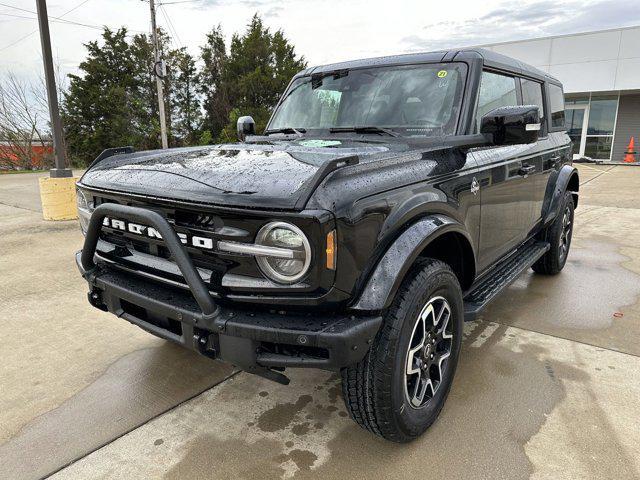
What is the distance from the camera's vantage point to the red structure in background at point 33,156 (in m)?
23.3

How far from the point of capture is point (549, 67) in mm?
19359

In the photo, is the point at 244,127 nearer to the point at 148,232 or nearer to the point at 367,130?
the point at 367,130

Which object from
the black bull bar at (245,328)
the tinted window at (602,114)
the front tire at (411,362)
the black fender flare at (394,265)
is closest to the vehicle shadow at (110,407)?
the black bull bar at (245,328)

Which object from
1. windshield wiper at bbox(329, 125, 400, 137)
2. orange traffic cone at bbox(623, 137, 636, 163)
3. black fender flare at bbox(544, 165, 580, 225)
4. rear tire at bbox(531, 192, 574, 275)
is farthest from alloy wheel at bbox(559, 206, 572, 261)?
orange traffic cone at bbox(623, 137, 636, 163)

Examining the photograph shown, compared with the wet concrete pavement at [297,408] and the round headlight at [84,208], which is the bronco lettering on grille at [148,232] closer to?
the round headlight at [84,208]

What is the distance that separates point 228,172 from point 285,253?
0.51m

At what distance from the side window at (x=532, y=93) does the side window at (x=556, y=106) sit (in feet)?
1.10

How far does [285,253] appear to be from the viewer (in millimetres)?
1714

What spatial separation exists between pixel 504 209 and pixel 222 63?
34.6m

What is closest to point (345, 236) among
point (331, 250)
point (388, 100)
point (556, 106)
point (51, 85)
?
point (331, 250)

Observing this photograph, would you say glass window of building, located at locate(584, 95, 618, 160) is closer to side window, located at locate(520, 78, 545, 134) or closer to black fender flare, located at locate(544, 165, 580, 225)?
black fender flare, located at locate(544, 165, 580, 225)

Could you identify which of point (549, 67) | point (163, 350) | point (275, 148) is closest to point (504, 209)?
point (275, 148)

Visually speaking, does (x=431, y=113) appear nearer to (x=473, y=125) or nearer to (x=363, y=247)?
(x=473, y=125)

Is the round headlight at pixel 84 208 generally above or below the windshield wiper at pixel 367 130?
below
